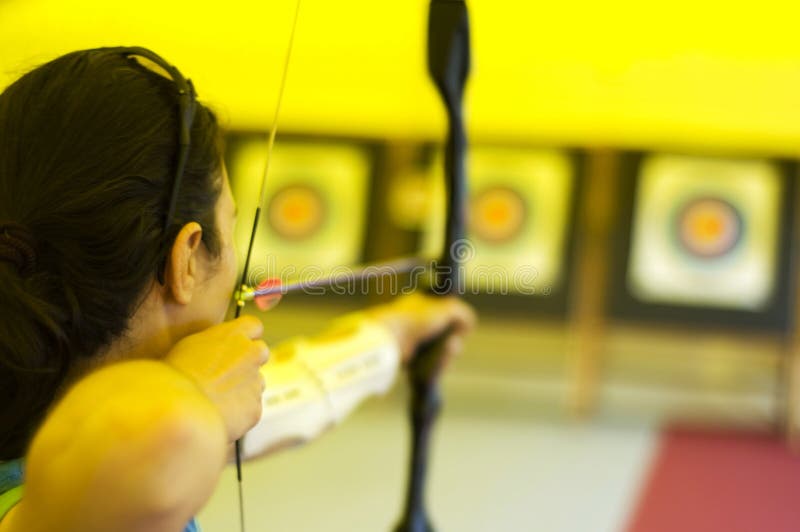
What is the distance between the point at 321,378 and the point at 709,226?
2.33 m

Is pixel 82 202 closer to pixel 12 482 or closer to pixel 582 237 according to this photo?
pixel 12 482

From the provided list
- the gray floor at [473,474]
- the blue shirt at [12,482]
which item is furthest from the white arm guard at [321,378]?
the gray floor at [473,474]

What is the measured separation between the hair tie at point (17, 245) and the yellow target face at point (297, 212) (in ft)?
8.02

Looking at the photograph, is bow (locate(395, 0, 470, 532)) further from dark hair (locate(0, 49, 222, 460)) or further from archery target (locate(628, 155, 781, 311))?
archery target (locate(628, 155, 781, 311))

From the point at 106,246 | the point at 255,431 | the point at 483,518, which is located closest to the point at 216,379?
the point at 106,246

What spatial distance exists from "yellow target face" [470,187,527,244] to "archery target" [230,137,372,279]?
361 mm

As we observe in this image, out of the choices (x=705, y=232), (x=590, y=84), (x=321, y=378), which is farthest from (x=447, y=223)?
(x=705, y=232)

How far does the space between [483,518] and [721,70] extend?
4.67ft

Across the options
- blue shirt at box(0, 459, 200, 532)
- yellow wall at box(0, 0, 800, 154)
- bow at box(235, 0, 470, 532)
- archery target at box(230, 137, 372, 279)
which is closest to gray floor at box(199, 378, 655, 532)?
bow at box(235, 0, 470, 532)

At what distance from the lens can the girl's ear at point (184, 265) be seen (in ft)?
1.48

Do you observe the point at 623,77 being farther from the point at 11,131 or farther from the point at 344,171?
the point at 11,131

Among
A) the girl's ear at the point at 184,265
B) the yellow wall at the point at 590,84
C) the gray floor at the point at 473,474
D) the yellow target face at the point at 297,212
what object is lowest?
the gray floor at the point at 473,474

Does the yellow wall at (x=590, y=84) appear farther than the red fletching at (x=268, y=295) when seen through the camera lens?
Yes

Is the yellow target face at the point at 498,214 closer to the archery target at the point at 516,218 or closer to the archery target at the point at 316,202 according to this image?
the archery target at the point at 516,218
